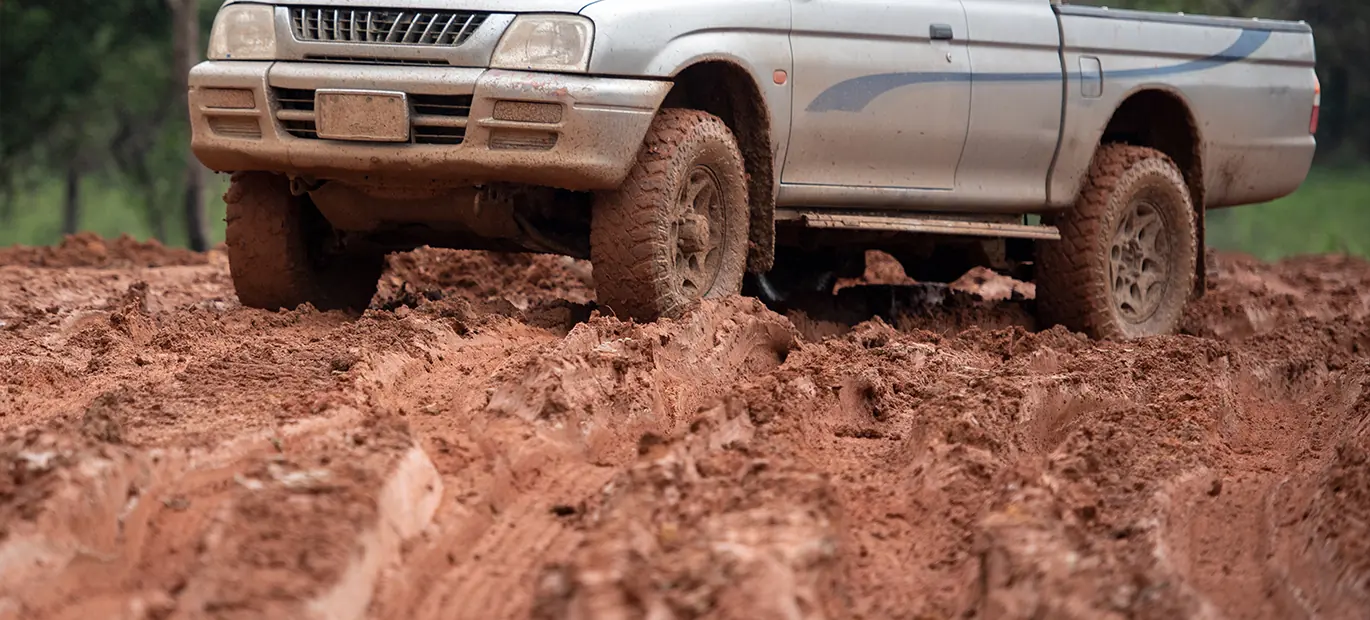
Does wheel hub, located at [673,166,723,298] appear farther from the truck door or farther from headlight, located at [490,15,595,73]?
headlight, located at [490,15,595,73]

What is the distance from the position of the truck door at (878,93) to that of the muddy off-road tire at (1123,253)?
87 cm

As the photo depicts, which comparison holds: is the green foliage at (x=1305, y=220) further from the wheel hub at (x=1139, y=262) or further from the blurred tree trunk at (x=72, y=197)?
the blurred tree trunk at (x=72, y=197)

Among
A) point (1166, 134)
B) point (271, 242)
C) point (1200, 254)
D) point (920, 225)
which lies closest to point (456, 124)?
point (271, 242)

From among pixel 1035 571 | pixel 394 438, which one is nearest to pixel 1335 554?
pixel 1035 571

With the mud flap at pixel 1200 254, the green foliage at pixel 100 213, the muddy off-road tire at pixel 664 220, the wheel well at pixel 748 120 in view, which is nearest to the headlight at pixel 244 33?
the muddy off-road tire at pixel 664 220

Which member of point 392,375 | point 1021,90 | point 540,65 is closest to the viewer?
point 392,375

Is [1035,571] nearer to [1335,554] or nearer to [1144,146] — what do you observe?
[1335,554]

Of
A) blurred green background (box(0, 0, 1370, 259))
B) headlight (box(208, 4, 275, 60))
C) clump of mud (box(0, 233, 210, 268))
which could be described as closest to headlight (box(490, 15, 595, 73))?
headlight (box(208, 4, 275, 60))

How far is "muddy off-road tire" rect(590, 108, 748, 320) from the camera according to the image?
6.34 m

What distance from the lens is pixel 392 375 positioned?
209 inches

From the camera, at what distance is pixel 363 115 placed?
620 cm

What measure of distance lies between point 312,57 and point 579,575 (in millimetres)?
3480

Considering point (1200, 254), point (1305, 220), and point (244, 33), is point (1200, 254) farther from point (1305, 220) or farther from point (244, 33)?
point (1305, 220)

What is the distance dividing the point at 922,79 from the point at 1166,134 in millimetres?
2065
